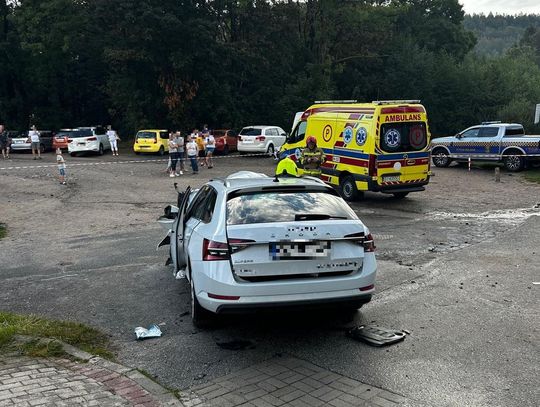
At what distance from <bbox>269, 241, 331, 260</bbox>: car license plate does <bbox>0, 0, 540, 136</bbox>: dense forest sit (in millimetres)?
27591

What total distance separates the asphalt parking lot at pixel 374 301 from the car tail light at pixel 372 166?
0.93 m

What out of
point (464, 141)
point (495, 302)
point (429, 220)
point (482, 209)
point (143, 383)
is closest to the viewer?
point (143, 383)

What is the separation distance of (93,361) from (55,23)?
115 feet

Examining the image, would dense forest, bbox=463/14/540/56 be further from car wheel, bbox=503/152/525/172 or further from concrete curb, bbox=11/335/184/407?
concrete curb, bbox=11/335/184/407

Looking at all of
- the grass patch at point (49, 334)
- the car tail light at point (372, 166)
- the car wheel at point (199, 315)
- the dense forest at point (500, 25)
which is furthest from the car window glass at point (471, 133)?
the dense forest at point (500, 25)

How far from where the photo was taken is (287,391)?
14.2ft

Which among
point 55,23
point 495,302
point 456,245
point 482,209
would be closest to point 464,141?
point 482,209

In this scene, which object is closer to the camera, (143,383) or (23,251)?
(143,383)

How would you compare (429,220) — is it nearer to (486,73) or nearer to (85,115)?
(486,73)

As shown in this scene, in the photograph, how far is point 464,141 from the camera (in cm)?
2316

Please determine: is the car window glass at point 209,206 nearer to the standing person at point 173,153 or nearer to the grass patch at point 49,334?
the grass patch at point 49,334

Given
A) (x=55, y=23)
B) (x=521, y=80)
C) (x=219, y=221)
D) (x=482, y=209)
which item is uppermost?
(x=55, y=23)

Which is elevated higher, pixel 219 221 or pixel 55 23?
pixel 55 23

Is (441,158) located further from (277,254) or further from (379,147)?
(277,254)
